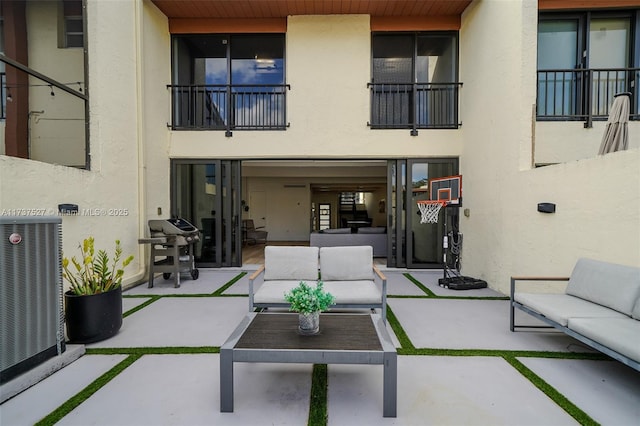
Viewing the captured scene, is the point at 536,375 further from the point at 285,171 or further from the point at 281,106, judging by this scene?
the point at 285,171

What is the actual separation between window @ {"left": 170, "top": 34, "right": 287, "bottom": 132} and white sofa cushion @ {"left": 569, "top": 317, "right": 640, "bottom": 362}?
5.52m

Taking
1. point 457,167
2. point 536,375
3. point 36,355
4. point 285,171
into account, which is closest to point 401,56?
point 457,167

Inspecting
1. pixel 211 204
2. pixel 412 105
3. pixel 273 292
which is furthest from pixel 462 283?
pixel 211 204

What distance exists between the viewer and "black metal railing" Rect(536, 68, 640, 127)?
5098 millimetres

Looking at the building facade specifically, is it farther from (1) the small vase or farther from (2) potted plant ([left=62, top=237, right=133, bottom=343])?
(1) the small vase

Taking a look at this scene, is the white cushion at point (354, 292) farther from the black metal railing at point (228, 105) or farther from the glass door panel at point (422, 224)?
the black metal railing at point (228, 105)

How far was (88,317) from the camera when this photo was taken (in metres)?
2.72

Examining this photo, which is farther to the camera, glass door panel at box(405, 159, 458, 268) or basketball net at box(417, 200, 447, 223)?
glass door panel at box(405, 159, 458, 268)

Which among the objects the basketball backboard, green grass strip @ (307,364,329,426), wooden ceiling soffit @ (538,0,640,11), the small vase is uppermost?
wooden ceiling soffit @ (538,0,640,11)

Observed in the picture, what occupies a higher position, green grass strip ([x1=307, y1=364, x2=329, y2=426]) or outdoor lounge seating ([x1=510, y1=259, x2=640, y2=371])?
outdoor lounge seating ([x1=510, y1=259, x2=640, y2=371])

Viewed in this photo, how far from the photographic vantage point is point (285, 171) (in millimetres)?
9906

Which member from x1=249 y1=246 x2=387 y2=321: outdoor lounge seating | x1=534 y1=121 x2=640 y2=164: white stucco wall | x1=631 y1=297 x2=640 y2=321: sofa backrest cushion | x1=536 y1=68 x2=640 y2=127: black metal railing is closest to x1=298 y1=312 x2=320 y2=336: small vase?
x1=249 y1=246 x2=387 y2=321: outdoor lounge seating

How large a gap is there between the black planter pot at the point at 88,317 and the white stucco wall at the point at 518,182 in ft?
16.8

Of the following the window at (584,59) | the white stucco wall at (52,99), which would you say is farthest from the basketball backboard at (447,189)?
the white stucco wall at (52,99)
